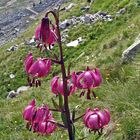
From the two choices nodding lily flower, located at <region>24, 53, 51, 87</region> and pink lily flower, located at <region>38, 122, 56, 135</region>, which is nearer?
nodding lily flower, located at <region>24, 53, 51, 87</region>

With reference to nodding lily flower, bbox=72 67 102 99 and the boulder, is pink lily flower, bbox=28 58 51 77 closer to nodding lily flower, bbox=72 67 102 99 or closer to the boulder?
nodding lily flower, bbox=72 67 102 99

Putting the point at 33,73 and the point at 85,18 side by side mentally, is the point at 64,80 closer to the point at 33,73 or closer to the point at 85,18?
the point at 33,73

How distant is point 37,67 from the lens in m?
2.23

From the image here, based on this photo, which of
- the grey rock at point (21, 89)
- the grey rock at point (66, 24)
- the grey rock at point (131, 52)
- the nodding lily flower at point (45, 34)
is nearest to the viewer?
the nodding lily flower at point (45, 34)

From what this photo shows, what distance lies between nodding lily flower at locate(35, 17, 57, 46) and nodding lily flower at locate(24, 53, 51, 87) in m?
0.11

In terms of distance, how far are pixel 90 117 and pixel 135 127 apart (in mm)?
1944

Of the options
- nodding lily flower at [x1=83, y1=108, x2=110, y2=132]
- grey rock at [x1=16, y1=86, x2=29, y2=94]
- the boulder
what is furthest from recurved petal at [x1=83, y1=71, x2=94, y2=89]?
the boulder

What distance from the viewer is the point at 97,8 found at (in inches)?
752

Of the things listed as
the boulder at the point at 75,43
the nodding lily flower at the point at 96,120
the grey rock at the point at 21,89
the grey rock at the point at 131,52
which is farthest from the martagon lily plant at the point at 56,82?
the boulder at the point at 75,43

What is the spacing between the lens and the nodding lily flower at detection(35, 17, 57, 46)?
2.17m

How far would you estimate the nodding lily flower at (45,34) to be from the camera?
2.17 metres

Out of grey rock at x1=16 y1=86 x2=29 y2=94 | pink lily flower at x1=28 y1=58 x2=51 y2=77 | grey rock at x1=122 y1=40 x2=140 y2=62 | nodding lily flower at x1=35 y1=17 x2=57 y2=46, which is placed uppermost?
nodding lily flower at x1=35 y1=17 x2=57 y2=46

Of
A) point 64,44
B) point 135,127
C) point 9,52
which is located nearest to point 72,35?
point 64,44

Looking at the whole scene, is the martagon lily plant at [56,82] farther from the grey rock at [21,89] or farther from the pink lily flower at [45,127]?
the grey rock at [21,89]
